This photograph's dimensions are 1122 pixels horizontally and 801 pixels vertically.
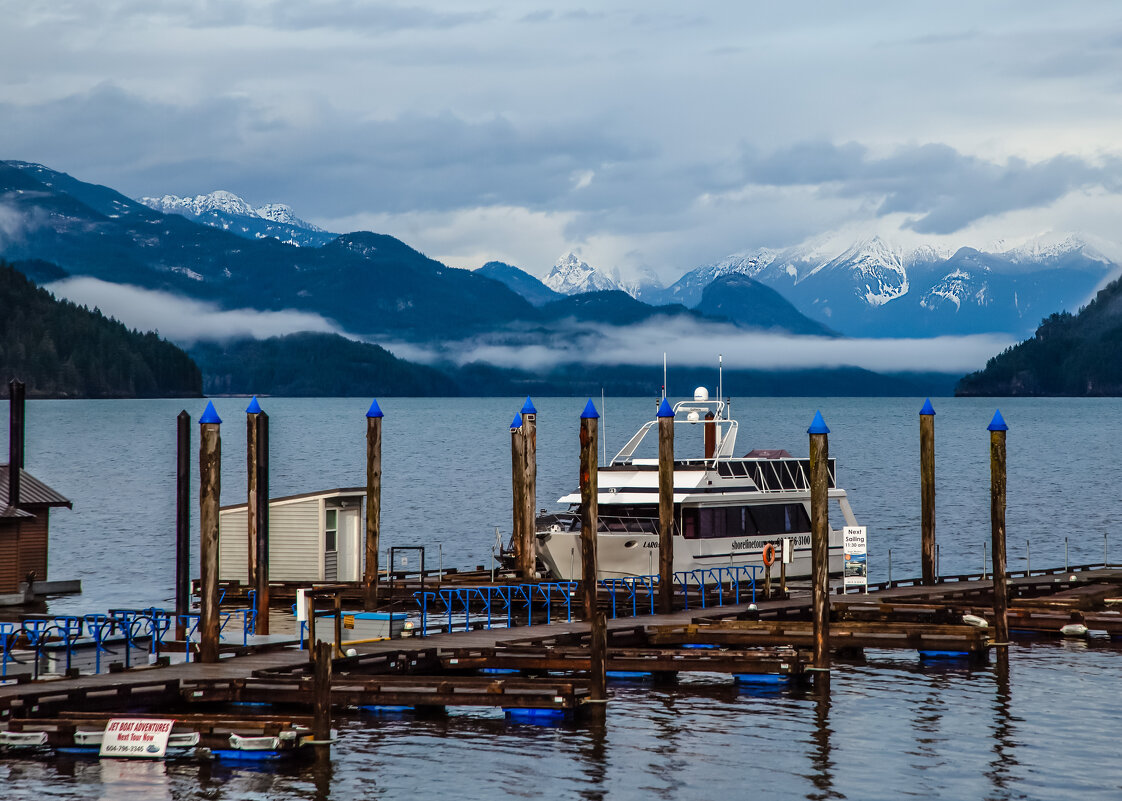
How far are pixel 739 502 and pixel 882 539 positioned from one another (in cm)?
3129

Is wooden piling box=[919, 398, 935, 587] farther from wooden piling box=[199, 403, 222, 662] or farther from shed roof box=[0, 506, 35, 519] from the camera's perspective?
shed roof box=[0, 506, 35, 519]

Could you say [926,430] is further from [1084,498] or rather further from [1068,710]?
[1084,498]

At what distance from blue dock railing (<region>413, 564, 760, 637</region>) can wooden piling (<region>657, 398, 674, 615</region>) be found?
0.44 m

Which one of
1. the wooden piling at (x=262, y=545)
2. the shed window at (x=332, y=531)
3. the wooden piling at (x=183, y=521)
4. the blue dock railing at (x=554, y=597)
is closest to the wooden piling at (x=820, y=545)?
the blue dock railing at (x=554, y=597)

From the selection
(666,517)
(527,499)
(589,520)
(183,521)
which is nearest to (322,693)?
(589,520)

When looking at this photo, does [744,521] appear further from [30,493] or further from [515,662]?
[30,493]

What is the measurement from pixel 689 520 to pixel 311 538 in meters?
11.8

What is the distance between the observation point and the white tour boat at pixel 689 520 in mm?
46062

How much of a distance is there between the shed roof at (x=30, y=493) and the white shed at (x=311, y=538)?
5.04 m

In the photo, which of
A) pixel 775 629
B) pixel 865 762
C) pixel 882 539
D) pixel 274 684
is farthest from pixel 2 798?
pixel 882 539

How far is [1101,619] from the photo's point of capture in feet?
125

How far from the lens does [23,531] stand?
1742 inches

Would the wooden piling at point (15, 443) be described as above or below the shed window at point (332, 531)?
above

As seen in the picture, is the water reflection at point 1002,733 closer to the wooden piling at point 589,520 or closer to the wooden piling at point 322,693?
the wooden piling at point 589,520
